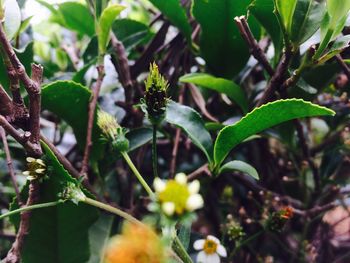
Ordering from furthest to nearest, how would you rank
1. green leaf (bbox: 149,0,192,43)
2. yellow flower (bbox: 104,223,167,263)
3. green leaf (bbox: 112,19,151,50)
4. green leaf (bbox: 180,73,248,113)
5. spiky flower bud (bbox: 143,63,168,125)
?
green leaf (bbox: 112,19,151,50) < green leaf (bbox: 149,0,192,43) < green leaf (bbox: 180,73,248,113) < spiky flower bud (bbox: 143,63,168,125) < yellow flower (bbox: 104,223,167,263)

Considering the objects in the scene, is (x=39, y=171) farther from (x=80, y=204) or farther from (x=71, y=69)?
(x=71, y=69)

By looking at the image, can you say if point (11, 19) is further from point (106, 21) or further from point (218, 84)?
point (218, 84)

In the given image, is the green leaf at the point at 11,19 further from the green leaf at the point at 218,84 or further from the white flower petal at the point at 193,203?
the white flower petal at the point at 193,203

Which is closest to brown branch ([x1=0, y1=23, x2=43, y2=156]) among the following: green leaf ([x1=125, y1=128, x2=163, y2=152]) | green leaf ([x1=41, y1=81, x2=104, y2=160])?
green leaf ([x1=41, y1=81, x2=104, y2=160])

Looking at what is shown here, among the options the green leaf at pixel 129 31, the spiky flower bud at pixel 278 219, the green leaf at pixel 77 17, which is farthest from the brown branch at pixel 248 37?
the green leaf at pixel 77 17

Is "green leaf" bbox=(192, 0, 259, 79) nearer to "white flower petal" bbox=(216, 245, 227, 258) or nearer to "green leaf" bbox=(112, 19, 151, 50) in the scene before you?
"green leaf" bbox=(112, 19, 151, 50)
